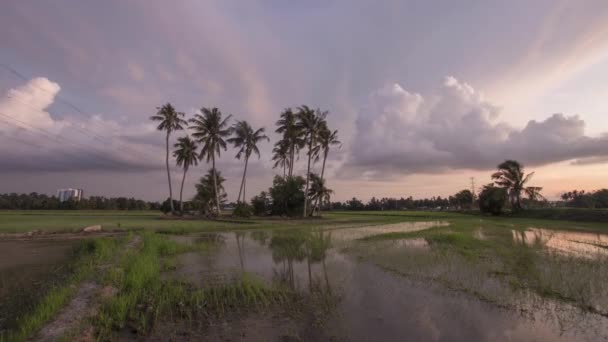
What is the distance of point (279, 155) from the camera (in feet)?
162

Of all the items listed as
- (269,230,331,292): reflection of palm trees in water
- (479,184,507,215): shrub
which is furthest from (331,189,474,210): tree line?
(269,230,331,292): reflection of palm trees in water

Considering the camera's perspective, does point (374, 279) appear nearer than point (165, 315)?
No

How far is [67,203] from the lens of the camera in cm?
7450

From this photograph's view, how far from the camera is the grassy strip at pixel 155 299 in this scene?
5.05m

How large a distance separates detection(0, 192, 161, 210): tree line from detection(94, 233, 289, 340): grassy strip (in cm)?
8682

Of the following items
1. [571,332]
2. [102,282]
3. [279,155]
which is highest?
[279,155]

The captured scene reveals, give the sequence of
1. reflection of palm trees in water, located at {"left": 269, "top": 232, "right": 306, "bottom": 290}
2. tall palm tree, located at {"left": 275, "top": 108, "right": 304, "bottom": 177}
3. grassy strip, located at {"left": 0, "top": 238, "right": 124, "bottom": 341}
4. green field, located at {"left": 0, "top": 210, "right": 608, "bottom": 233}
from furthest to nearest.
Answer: tall palm tree, located at {"left": 275, "top": 108, "right": 304, "bottom": 177}, green field, located at {"left": 0, "top": 210, "right": 608, "bottom": 233}, reflection of palm trees in water, located at {"left": 269, "top": 232, "right": 306, "bottom": 290}, grassy strip, located at {"left": 0, "top": 238, "right": 124, "bottom": 341}

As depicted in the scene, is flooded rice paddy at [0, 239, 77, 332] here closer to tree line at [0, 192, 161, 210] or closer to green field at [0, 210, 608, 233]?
green field at [0, 210, 608, 233]

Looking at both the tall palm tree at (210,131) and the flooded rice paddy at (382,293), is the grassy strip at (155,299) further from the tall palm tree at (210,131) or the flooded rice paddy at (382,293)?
the tall palm tree at (210,131)

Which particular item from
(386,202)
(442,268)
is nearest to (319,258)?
(442,268)

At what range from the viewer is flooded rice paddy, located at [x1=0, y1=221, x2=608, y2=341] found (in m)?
4.84

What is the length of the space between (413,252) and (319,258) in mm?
4446

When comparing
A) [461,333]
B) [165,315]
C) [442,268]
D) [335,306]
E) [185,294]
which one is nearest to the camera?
[461,333]

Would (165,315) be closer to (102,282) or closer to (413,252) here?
(102,282)
